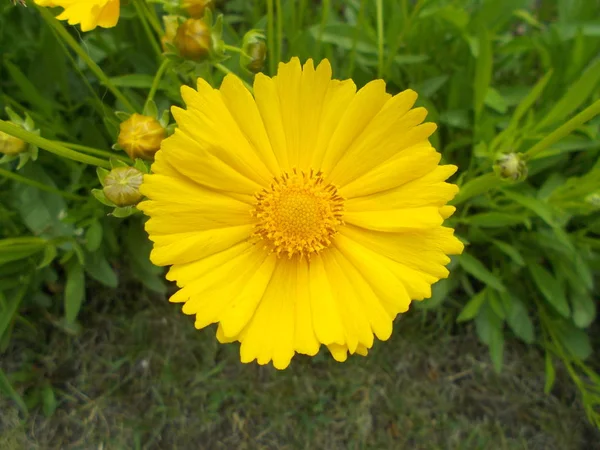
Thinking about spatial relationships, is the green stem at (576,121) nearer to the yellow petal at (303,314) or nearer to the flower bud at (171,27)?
the yellow petal at (303,314)

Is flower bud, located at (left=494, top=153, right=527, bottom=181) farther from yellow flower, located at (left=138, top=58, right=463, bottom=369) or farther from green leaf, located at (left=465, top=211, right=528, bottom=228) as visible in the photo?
green leaf, located at (left=465, top=211, right=528, bottom=228)

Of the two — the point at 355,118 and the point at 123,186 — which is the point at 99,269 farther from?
the point at 355,118

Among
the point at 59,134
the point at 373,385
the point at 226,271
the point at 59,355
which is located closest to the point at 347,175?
the point at 226,271

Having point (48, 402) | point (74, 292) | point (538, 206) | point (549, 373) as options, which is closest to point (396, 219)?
point (538, 206)

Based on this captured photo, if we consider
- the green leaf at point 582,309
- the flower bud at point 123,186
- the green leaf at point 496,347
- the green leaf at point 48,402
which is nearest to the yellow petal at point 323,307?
the flower bud at point 123,186

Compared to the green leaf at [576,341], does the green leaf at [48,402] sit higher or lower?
lower

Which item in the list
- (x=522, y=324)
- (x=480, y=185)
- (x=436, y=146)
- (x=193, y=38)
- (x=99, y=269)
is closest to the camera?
A: (x=193, y=38)
